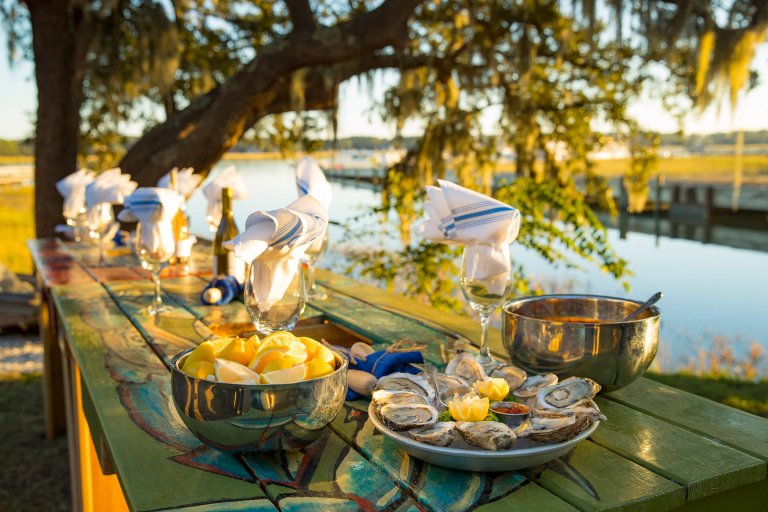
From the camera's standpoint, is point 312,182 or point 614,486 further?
point 312,182

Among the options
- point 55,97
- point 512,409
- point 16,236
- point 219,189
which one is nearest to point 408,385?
point 512,409

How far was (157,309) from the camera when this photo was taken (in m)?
2.14

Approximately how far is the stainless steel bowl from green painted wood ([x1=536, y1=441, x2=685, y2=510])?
32cm

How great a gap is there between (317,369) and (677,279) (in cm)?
1346

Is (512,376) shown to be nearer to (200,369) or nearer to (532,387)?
(532,387)

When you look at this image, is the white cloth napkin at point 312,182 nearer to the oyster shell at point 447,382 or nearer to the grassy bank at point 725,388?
the oyster shell at point 447,382

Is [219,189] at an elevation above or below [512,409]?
above

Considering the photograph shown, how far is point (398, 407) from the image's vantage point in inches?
40.6

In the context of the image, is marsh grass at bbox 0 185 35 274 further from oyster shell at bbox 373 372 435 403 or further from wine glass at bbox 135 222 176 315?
oyster shell at bbox 373 372 435 403

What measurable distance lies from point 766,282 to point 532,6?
8875mm

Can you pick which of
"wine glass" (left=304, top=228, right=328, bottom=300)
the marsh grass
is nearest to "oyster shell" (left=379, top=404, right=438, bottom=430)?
"wine glass" (left=304, top=228, right=328, bottom=300)

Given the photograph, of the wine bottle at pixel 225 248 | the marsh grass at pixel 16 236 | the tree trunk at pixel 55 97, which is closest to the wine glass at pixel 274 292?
the wine bottle at pixel 225 248

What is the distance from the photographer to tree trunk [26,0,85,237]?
5.86m

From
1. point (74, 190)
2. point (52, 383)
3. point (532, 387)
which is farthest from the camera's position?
point (52, 383)
